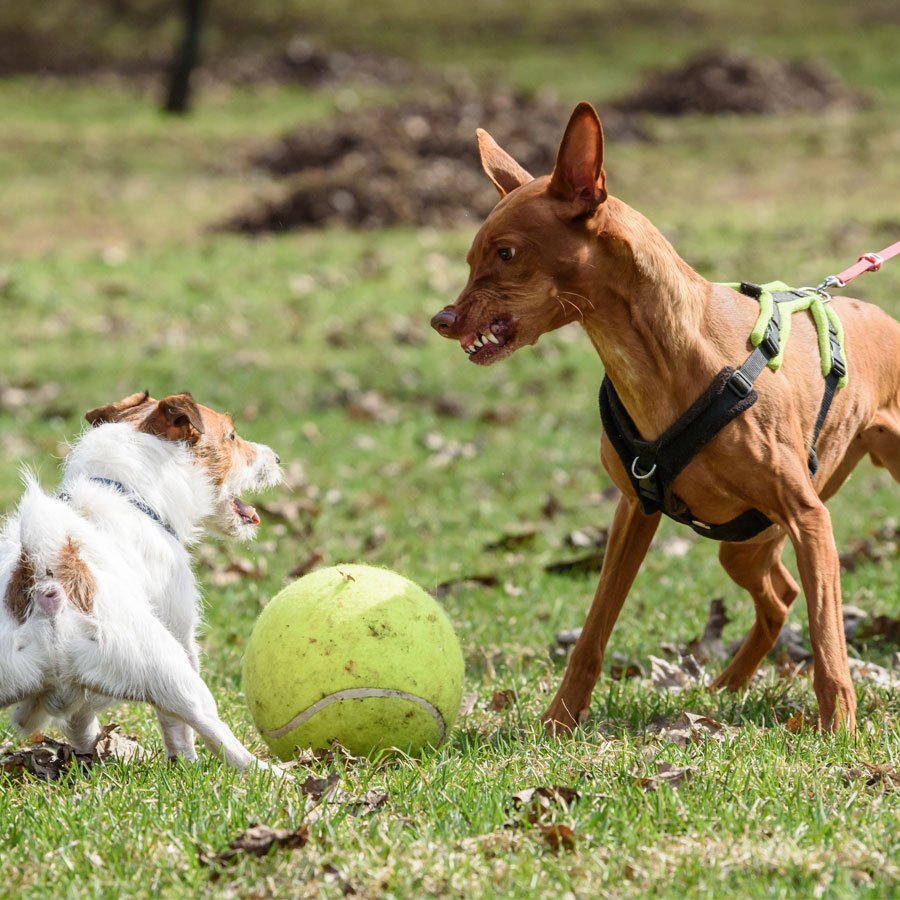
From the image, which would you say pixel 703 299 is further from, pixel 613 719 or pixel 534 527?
pixel 534 527

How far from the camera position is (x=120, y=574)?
4348 mm

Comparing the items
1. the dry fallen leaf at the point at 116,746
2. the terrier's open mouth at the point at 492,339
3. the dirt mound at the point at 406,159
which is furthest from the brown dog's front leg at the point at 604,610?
the dirt mound at the point at 406,159

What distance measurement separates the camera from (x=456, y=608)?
6848 millimetres

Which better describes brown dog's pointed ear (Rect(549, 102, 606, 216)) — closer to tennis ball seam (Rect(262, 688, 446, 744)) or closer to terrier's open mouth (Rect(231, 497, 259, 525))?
tennis ball seam (Rect(262, 688, 446, 744))

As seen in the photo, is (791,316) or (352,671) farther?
(791,316)

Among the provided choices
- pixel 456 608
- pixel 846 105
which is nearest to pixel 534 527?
Answer: pixel 456 608

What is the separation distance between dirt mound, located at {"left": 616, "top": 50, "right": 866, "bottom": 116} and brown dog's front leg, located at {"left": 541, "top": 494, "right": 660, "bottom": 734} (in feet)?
71.3

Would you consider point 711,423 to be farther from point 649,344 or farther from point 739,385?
point 649,344

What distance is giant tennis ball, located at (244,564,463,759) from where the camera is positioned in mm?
4434

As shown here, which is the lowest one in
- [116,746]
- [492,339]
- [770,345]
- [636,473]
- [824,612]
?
[116,746]

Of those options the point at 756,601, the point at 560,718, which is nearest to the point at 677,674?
the point at 756,601

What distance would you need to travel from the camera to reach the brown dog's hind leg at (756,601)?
17.8ft

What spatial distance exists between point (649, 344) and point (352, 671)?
1.45 m

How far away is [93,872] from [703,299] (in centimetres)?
264
